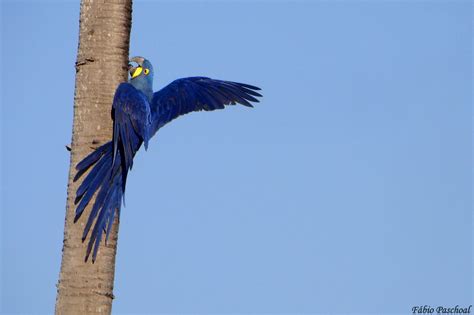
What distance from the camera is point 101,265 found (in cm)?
469

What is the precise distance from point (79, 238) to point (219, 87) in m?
3.22

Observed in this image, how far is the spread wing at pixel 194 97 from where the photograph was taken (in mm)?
6461

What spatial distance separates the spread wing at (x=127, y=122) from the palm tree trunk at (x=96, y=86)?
50mm

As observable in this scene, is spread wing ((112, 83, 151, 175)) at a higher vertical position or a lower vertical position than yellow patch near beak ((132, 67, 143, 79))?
lower

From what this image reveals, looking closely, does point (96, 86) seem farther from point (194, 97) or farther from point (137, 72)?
point (194, 97)

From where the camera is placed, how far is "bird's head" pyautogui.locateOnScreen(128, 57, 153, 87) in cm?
636

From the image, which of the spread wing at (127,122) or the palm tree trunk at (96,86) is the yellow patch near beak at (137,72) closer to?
the spread wing at (127,122)

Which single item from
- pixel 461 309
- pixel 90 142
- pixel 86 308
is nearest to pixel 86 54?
pixel 90 142

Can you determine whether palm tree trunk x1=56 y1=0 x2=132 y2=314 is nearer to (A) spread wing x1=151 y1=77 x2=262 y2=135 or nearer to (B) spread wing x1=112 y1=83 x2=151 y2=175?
(B) spread wing x1=112 y1=83 x2=151 y2=175

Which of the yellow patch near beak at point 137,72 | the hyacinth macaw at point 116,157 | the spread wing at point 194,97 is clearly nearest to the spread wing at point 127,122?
the hyacinth macaw at point 116,157

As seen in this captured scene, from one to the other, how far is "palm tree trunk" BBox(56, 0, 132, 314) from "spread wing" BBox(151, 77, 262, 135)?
116cm

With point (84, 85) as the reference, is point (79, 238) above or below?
below

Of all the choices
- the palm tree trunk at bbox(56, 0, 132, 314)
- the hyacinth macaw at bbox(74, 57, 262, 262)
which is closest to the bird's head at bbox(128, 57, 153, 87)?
the hyacinth macaw at bbox(74, 57, 262, 262)

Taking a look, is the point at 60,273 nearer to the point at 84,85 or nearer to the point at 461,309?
the point at 84,85
